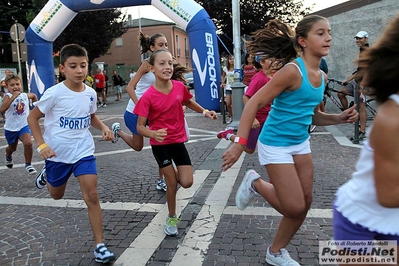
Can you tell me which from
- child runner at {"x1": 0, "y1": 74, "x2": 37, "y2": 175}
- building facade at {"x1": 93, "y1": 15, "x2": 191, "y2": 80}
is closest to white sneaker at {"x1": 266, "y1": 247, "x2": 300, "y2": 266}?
child runner at {"x1": 0, "y1": 74, "x2": 37, "y2": 175}

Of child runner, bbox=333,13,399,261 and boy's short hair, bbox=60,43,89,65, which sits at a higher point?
boy's short hair, bbox=60,43,89,65

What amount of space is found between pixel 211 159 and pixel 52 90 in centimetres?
380

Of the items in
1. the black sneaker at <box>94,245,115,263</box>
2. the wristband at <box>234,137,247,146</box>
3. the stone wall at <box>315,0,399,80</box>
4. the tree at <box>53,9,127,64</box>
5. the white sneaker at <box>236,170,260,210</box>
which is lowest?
the black sneaker at <box>94,245,115,263</box>

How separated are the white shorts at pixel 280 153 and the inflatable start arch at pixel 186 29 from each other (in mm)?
10092

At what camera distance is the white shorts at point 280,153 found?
Answer: 2.77 m

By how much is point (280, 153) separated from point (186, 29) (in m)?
10.6

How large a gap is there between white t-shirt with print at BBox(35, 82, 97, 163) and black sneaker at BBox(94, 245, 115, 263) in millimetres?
795

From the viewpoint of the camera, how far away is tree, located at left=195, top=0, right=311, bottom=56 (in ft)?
85.0

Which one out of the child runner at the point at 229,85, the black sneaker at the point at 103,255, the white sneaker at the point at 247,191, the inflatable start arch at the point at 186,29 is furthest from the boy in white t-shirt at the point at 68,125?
the inflatable start arch at the point at 186,29

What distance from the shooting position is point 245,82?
389 inches

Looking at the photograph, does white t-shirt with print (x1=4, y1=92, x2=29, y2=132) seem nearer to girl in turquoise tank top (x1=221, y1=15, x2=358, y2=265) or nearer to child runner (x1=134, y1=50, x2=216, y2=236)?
child runner (x1=134, y1=50, x2=216, y2=236)

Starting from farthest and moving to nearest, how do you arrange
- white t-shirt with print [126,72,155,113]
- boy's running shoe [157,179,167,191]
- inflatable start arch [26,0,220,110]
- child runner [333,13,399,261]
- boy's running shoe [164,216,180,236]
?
inflatable start arch [26,0,220,110]
boy's running shoe [157,179,167,191]
white t-shirt with print [126,72,155,113]
boy's running shoe [164,216,180,236]
child runner [333,13,399,261]

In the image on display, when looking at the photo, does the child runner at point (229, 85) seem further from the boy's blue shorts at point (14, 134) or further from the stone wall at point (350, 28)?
the boy's blue shorts at point (14, 134)

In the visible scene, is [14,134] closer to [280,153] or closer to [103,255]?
A: [103,255]
